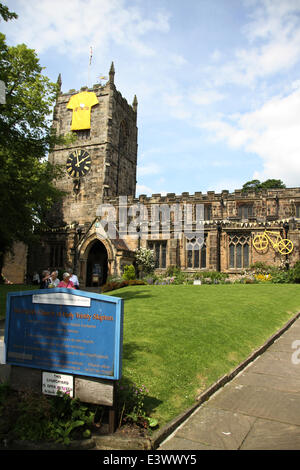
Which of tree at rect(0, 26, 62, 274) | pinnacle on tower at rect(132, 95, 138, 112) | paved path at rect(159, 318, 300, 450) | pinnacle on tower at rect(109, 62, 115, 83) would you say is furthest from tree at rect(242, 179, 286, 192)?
paved path at rect(159, 318, 300, 450)

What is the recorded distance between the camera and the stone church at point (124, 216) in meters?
32.4

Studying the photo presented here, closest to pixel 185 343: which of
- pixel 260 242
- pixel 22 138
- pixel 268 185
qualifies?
pixel 22 138

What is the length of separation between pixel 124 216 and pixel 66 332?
33.4 metres

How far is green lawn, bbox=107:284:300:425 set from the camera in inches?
246

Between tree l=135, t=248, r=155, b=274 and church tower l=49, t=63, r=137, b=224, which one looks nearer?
tree l=135, t=248, r=155, b=274

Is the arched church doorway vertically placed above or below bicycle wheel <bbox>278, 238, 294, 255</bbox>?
below

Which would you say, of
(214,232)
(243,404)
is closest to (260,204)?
(214,232)

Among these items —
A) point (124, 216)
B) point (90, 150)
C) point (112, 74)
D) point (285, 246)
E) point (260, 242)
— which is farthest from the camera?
point (112, 74)

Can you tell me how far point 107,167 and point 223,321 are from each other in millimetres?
33061

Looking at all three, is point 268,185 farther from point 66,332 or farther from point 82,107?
point 66,332

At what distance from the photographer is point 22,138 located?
691 inches

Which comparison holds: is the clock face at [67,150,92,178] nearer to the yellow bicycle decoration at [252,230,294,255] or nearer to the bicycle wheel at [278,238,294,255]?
the yellow bicycle decoration at [252,230,294,255]

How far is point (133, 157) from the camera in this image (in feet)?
159
